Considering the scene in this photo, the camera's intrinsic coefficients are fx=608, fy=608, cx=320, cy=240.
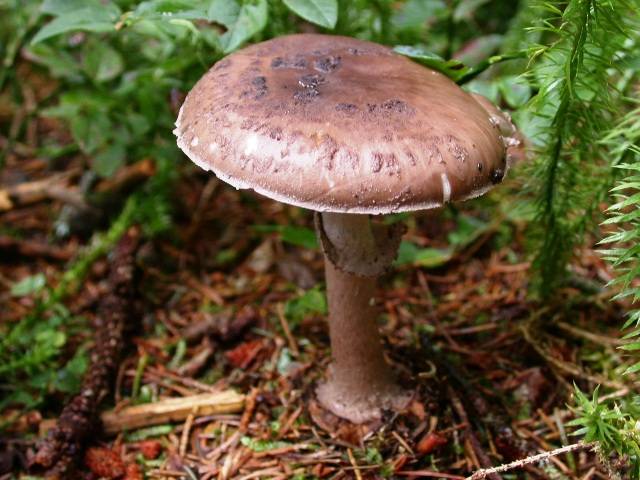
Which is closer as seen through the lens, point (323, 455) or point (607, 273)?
point (323, 455)

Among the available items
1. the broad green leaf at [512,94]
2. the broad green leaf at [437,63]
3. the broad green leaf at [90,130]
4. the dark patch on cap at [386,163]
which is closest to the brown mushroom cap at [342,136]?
the dark patch on cap at [386,163]

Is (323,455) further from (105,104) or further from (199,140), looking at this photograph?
(105,104)

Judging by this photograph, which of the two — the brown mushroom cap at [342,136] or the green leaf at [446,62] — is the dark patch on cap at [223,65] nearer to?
the brown mushroom cap at [342,136]

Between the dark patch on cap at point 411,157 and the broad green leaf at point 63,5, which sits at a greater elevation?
the broad green leaf at point 63,5

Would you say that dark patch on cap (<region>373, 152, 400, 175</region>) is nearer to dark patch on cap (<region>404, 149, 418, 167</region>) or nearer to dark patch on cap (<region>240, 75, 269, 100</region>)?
dark patch on cap (<region>404, 149, 418, 167</region>)

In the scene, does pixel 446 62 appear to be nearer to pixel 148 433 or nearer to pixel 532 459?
pixel 532 459

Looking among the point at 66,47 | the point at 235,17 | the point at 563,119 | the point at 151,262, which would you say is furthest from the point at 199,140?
the point at 66,47
